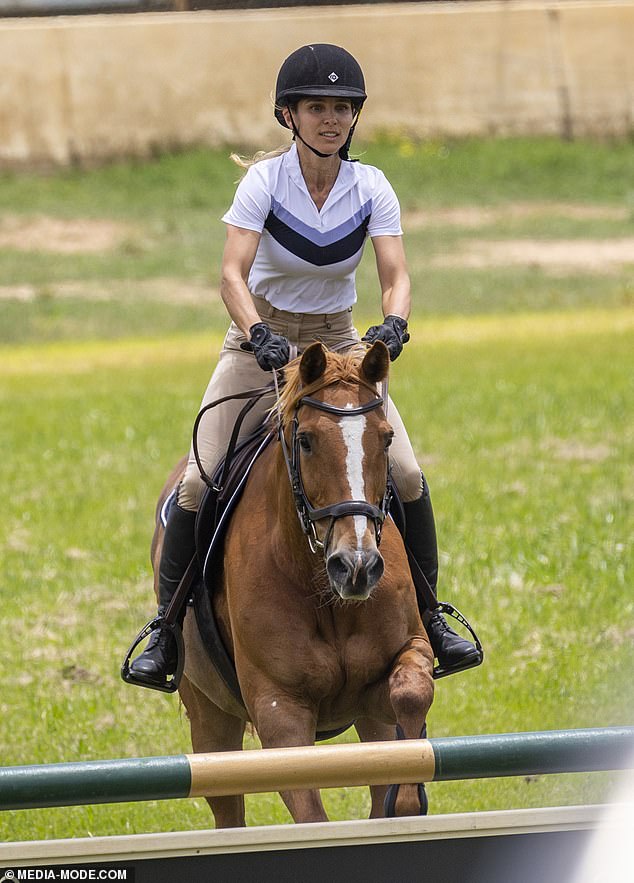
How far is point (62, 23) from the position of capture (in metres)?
36.3

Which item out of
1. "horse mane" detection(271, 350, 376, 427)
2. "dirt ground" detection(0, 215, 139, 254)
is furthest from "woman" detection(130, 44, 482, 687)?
"dirt ground" detection(0, 215, 139, 254)

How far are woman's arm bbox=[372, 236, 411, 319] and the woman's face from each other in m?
0.41

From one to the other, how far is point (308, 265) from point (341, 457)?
1.14 m

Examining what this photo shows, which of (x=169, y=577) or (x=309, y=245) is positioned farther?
(x=169, y=577)

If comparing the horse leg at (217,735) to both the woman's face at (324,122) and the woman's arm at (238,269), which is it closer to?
the woman's arm at (238,269)

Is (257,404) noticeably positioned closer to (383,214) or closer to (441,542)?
(383,214)

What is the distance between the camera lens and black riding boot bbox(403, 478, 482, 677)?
569 cm

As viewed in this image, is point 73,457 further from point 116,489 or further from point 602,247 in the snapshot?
point 602,247

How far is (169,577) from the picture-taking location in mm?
5969

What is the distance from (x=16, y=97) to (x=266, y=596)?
3341cm

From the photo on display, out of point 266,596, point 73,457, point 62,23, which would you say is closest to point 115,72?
point 62,23

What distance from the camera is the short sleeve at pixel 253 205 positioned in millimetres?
5441

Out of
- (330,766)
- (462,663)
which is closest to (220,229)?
(462,663)

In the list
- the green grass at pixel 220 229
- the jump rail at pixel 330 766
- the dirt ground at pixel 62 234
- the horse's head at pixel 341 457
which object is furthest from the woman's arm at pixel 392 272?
the dirt ground at pixel 62 234
